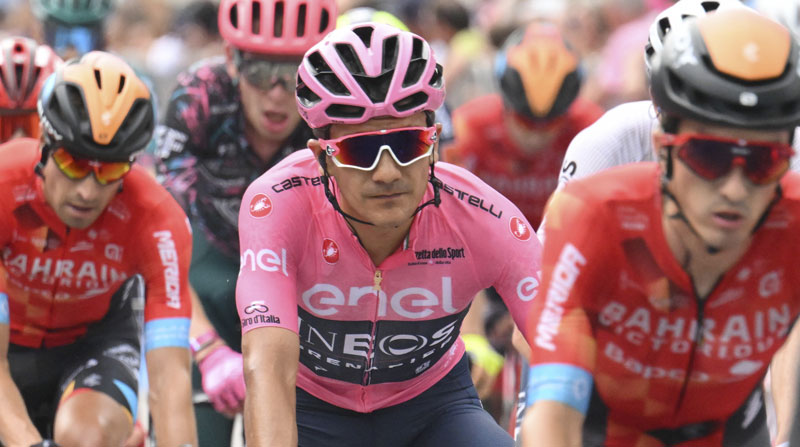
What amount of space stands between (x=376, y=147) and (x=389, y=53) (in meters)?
0.38

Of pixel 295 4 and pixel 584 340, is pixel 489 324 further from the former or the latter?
pixel 584 340

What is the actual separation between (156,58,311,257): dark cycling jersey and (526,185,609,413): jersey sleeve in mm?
3824

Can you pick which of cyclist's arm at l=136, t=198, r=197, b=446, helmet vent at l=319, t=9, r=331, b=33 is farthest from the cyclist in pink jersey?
helmet vent at l=319, t=9, r=331, b=33

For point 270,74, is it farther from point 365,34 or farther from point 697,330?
point 697,330

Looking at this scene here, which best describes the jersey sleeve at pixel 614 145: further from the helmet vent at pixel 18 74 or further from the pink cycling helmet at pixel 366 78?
the helmet vent at pixel 18 74

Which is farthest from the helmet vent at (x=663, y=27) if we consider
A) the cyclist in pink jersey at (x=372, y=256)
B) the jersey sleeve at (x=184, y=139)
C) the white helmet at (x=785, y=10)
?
the white helmet at (x=785, y=10)

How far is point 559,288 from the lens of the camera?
3949 mm

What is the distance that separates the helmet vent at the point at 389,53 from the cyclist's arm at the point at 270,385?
1.00 m

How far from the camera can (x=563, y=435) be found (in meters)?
3.87

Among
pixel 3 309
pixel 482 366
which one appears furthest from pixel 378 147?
pixel 3 309

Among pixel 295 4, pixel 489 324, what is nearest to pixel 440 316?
pixel 295 4

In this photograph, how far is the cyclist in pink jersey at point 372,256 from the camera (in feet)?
15.9

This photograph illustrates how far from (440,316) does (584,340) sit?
1294mm

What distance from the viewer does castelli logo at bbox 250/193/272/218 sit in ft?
16.1
